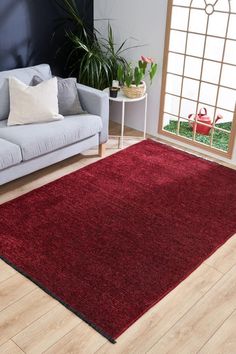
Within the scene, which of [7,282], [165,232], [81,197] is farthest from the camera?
[81,197]

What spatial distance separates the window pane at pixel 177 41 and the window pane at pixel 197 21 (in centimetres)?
12

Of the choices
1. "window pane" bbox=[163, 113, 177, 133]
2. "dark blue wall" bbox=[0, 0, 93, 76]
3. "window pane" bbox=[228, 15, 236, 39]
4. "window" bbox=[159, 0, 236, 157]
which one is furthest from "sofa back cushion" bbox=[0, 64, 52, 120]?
"window pane" bbox=[228, 15, 236, 39]

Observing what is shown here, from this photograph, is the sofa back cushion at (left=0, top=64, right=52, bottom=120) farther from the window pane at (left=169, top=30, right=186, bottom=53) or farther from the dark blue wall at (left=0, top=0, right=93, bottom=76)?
the window pane at (left=169, top=30, right=186, bottom=53)

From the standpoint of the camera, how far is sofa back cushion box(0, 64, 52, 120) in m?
3.83

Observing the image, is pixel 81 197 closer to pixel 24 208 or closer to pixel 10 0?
pixel 24 208

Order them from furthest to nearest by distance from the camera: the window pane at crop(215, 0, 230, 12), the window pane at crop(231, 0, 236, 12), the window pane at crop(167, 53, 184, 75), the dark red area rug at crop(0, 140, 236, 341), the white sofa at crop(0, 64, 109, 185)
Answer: the window pane at crop(167, 53, 184, 75)
the window pane at crop(215, 0, 230, 12)
the window pane at crop(231, 0, 236, 12)
the white sofa at crop(0, 64, 109, 185)
the dark red area rug at crop(0, 140, 236, 341)

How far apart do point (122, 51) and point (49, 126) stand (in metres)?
1.46

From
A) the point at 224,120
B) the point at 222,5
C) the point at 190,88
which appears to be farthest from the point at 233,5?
the point at 224,120

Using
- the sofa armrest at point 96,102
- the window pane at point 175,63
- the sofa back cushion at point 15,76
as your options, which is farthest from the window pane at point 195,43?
the sofa back cushion at point 15,76

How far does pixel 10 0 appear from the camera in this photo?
4.03 m

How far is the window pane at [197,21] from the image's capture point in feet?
13.9

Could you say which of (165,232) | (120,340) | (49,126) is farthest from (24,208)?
(120,340)

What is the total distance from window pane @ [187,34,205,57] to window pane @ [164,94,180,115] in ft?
1.60

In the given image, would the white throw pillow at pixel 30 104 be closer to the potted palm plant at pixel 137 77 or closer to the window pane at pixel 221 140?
the potted palm plant at pixel 137 77
